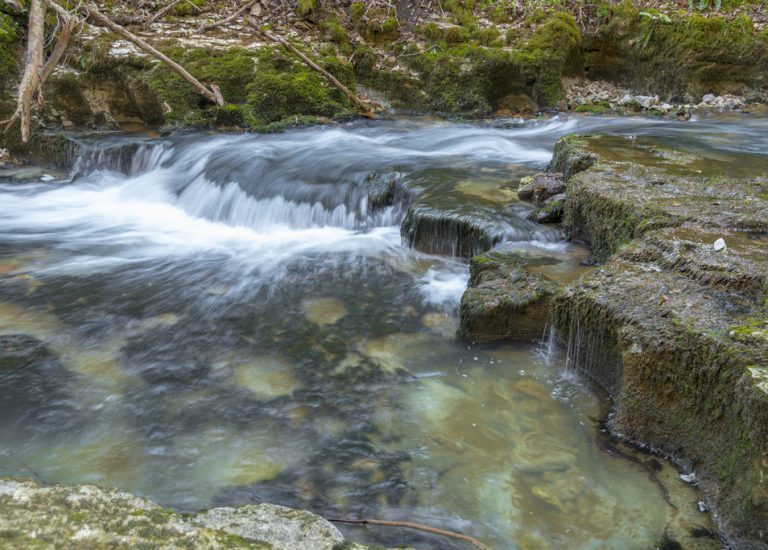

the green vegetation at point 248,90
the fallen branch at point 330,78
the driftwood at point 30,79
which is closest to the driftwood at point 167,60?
the green vegetation at point 248,90

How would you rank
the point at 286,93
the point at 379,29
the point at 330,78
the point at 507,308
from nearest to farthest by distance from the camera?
the point at 507,308, the point at 286,93, the point at 330,78, the point at 379,29

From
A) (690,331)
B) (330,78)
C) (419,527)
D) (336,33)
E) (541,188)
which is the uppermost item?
(336,33)

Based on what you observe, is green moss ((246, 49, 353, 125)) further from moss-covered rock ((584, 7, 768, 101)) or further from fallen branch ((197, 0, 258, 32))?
moss-covered rock ((584, 7, 768, 101))

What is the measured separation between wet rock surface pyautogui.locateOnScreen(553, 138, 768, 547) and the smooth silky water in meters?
0.20

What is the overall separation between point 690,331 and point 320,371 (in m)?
2.09

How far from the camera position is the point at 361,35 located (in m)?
12.2

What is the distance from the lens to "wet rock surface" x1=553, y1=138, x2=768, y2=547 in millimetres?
2287

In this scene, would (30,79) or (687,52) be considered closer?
(30,79)

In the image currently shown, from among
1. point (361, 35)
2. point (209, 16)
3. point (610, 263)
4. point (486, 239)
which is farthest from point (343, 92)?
point (610, 263)

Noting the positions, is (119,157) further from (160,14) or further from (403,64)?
(403,64)

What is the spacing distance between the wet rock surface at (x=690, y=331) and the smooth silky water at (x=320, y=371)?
0.20 m

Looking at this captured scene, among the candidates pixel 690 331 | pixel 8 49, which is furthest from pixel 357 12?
pixel 690 331

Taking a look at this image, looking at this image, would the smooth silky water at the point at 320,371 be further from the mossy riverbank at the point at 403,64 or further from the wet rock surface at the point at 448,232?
the mossy riverbank at the point at 403,64

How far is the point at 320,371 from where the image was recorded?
3713 mm
